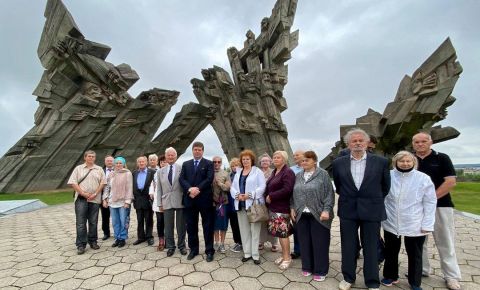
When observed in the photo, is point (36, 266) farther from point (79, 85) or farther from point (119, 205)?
point (79, 85)

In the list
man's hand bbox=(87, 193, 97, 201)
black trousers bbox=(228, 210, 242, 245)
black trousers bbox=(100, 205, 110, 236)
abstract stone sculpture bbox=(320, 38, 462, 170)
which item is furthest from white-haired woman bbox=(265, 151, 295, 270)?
abstract stone sculpture bbox=(320, 38, 462, 170)

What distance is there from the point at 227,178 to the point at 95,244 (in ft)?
8.39

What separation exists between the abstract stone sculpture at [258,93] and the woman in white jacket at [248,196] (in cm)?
1333

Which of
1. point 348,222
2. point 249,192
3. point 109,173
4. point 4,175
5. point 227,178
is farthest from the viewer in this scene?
point 4,175

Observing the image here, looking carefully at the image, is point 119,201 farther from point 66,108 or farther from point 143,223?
point 66,108

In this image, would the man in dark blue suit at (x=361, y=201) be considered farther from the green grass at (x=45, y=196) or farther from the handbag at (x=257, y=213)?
the green grass at (x=45, y=196)

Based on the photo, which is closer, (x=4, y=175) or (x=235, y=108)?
(x=4, y=175)

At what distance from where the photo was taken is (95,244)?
4.36 metres

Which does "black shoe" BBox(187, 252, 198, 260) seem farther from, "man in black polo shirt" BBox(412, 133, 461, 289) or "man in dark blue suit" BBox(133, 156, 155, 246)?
"man in black polo shirt" BBox(412, 133, 461, 289)

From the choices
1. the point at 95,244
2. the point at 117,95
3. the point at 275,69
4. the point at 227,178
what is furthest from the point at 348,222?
the point at 275,69

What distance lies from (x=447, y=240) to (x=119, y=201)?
188 inches

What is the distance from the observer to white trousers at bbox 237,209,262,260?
11.8 ft

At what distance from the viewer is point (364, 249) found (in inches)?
109

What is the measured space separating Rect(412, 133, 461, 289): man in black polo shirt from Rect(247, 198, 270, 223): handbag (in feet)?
6.49
